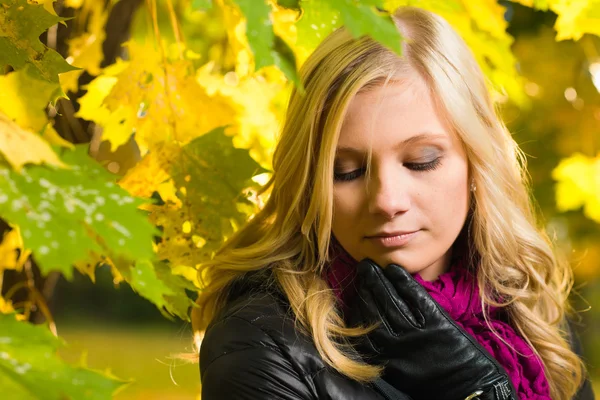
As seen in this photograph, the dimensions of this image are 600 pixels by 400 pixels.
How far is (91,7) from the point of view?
6.81 feet

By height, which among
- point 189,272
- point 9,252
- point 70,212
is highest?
point 70,212

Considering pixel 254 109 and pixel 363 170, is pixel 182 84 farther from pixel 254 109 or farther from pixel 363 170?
pixel 363 170

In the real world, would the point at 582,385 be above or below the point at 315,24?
below

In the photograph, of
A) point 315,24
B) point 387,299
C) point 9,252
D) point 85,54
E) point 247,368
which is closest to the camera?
point 315,24

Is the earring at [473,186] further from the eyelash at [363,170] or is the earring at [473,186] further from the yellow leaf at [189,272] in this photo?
the yellow leaf at [189,272]

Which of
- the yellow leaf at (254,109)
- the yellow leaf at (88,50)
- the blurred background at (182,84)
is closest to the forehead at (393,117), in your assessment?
the blurred background at (182,84)

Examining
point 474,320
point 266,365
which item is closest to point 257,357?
point 266,365

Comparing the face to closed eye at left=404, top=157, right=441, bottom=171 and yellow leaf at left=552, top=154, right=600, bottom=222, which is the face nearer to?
closed eye at left=404, top=157, right=441, bottom=171

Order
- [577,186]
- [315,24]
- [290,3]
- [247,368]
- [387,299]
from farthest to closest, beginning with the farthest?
[577,186]
[387,299]
[247,368]
[315,24]
[290,3]

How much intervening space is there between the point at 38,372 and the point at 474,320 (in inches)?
44.1

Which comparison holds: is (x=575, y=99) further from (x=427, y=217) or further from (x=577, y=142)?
(x=427, y=217)

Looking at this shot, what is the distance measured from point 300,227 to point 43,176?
0.93 metres

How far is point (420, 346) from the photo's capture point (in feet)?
4.96

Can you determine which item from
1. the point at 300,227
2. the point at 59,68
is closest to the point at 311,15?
the point at 59,68
